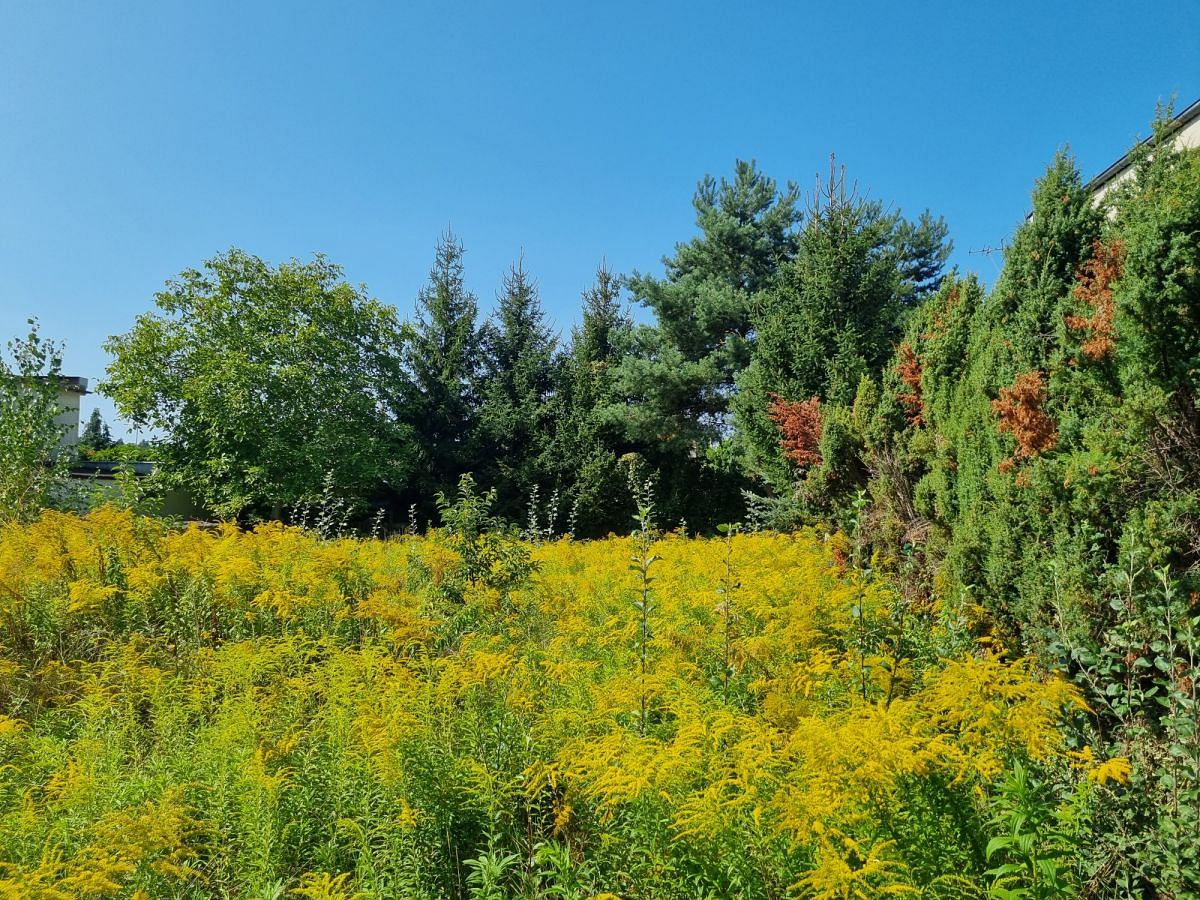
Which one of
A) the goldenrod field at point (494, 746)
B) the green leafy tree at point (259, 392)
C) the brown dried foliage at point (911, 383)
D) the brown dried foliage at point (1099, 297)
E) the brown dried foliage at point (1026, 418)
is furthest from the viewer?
the green leafy tree at point (259, 392)

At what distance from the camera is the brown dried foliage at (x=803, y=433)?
9.33 m

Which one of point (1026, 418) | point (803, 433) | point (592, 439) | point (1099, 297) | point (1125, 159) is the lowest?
point (1026, 418)

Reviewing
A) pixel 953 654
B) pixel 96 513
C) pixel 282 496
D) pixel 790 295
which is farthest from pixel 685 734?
pixel 282 496

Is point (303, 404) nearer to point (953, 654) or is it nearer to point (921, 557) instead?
point (921, 557)

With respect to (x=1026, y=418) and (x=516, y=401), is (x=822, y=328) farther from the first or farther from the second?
(x=516, y=401)

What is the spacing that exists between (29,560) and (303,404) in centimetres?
1439

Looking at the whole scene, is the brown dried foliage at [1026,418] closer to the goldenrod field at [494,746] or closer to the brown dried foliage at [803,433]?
the goldenrod field at [494,746]

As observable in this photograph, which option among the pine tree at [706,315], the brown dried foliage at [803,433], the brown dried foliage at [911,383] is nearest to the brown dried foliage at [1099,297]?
the brown dried foliage at [911,383]

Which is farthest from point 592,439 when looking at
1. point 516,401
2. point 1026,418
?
point 1026,418

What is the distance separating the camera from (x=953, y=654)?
341 cm

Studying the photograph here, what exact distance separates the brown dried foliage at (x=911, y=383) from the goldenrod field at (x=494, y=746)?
315cm

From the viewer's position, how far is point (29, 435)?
806 cm

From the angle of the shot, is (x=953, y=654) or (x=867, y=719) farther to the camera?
(x=953, y=654)

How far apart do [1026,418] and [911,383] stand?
2790 mm
